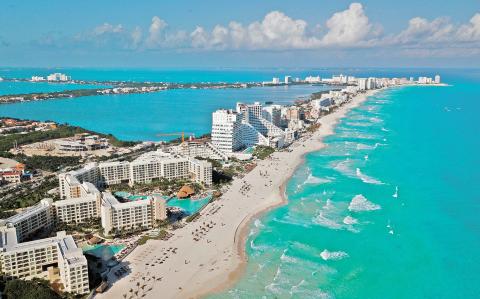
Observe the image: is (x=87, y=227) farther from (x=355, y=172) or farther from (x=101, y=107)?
(x=101, y=107)

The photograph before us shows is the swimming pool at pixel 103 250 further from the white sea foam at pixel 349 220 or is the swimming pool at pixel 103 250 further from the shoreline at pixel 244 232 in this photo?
the white sea foam at pixel 349 220

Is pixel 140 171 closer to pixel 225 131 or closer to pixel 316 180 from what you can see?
pixel 225 131

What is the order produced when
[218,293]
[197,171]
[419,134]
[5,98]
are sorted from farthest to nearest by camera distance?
1. [5,98]
2. [419,134]
3. [197,171]
4. [218,293]

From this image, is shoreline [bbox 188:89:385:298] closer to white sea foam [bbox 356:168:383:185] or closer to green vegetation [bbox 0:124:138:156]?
white sea foam [bbox 356:168:383:185]

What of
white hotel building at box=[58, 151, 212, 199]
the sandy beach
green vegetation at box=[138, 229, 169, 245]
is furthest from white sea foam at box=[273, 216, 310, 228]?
white hotel building at box=[58, 151, 212, 199]

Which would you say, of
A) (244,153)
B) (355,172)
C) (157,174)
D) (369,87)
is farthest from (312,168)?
(369,87)

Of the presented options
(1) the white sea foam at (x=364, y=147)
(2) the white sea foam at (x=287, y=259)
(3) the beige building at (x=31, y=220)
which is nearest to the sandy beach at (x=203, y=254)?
(2) the white sea foam at (x=287, y=259)
